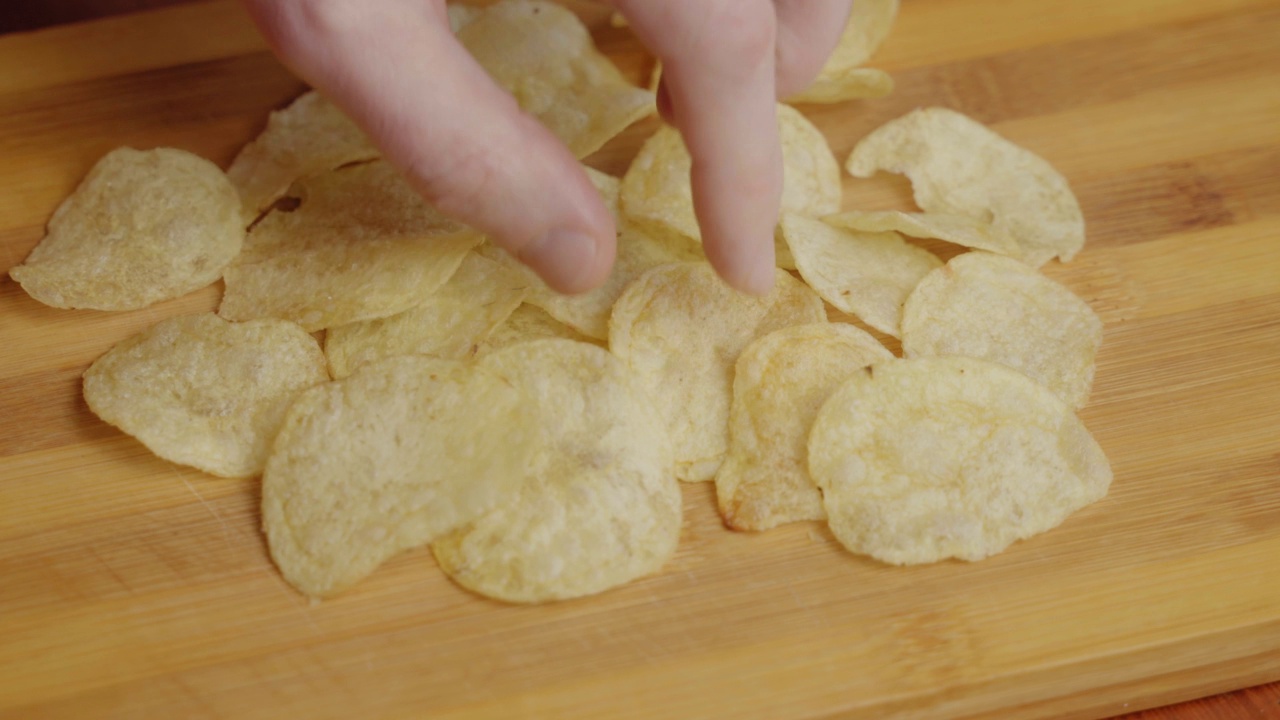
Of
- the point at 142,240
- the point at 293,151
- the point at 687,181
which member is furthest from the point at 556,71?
the point at 142,240

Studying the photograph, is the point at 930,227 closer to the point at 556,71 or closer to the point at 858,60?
the point at 858,60

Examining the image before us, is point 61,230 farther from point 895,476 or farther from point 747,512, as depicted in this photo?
point 895,476

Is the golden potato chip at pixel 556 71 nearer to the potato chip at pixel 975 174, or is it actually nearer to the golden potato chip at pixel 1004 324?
the potato chip at pixel 975 174

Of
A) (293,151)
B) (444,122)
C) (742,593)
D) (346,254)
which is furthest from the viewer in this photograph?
(293,151)

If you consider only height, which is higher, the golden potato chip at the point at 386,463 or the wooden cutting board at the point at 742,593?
the golden potato chip at the point at 386,463

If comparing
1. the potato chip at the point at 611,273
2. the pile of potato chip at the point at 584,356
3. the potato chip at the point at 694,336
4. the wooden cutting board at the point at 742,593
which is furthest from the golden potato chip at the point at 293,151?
the potato chip at the point at 694,336

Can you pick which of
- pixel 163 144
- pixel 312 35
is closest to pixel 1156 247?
pixel 312 35

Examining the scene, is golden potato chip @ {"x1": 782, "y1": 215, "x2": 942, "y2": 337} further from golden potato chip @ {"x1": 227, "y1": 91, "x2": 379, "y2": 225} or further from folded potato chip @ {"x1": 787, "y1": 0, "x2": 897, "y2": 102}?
golden potato chip @ {"x1": 227, "y1": 91, "x2": 379, "y2": 225}
